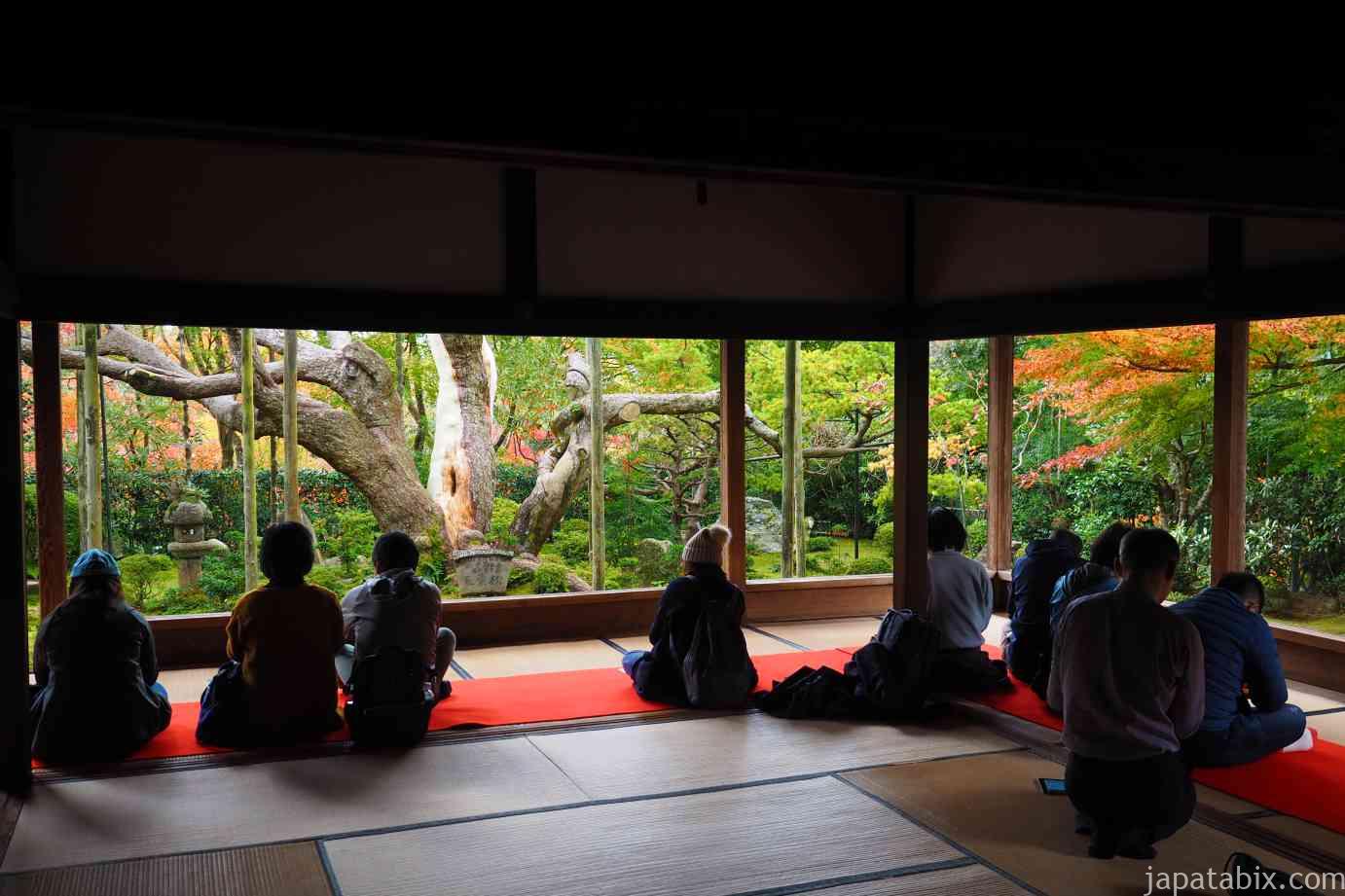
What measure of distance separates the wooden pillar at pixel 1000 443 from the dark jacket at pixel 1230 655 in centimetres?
384

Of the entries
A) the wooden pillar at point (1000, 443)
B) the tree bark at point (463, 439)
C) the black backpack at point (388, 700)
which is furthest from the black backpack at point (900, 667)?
the tree bark at point (463, 439)

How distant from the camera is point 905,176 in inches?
115

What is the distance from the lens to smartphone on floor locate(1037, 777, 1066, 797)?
4.16m

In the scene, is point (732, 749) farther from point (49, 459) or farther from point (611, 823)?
point (49, 459)

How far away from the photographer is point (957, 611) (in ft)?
18.8

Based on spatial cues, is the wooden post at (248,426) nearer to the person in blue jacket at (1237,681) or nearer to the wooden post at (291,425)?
the wooden post at (291,425)

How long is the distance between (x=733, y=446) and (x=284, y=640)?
3.59m

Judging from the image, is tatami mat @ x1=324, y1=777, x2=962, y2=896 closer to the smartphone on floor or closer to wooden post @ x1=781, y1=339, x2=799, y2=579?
the smartphone on floor

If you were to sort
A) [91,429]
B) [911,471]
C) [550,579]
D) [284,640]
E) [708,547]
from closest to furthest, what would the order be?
1. [284,640]
2. [708,547]
3. [911,471]
4. [91,429]
5. [550,579]

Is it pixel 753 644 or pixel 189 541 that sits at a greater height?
pixel 189 541

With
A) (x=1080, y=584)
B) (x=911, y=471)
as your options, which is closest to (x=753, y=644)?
(x=911, y=471)

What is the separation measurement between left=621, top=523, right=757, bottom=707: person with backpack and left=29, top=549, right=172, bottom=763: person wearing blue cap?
238cm

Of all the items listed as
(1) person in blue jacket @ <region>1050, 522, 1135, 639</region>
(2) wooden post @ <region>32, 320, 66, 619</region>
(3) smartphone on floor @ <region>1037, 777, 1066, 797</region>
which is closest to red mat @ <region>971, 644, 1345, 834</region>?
(3) smartphone on floor @ <region>1037, 777, 1066, 797</region>

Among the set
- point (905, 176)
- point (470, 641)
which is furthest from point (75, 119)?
point (470, 641)
